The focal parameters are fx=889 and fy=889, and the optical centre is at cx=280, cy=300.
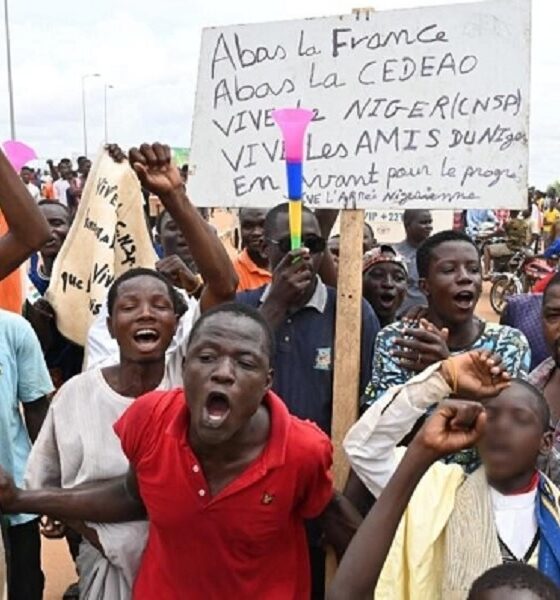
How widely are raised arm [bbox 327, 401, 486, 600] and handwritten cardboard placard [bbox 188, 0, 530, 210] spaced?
0.87m

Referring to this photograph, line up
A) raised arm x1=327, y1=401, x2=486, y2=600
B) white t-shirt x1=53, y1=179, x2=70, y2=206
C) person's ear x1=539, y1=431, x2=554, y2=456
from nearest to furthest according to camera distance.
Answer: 1. raised arm x1=327, y1=401, x2=486, y2=600
2. person's ear x1=539, y1=431, x2=554, y2=456
3. white t-shirt x1=53, y1=179, x2=70, y2=206

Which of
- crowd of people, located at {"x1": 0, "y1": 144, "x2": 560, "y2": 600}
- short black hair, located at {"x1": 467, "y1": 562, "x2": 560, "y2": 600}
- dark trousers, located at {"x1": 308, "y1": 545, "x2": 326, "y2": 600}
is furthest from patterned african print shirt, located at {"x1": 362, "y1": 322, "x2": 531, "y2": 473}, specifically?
short black hair, located at {"x1": 467, "y1": 562, "x2": 560, "y2": 600}

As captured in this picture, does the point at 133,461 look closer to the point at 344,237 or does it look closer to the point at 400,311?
the point at 344,237

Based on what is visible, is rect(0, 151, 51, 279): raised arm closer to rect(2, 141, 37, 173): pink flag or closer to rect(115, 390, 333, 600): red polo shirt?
rect(115, 390, 333, 600): red polo shirt

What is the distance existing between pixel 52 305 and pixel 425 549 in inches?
84.2

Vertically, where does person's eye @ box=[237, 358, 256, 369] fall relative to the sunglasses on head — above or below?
below

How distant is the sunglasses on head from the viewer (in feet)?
10.1

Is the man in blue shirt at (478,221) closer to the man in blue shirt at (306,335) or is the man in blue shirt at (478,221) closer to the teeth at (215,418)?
the man in blue shirt at (306,335)

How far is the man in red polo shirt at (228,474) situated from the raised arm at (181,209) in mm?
457

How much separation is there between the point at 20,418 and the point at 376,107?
1539 mm

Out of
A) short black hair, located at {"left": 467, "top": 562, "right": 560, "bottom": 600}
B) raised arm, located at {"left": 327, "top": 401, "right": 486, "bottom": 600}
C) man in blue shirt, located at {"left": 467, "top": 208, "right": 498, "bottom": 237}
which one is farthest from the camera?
man in blue shirt, located at {"left": 467, "top": 208, "right": 498, "bottom": 237}

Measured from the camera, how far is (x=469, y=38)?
258cm

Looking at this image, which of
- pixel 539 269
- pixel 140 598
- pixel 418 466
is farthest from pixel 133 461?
pixel 539 269

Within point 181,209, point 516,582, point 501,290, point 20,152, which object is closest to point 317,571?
point 516,582
